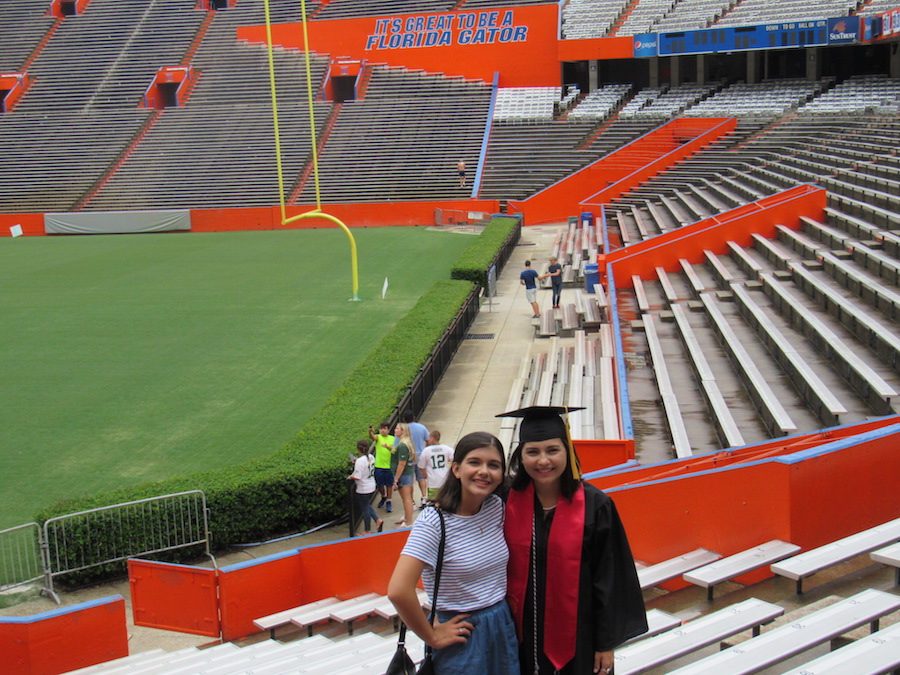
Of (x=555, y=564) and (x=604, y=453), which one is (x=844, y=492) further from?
(x=555, y=564)

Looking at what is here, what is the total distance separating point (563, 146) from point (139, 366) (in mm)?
26064

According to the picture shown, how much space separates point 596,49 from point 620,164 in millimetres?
7310

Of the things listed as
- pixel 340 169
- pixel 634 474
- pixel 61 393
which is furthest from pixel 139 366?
pixel 340 169

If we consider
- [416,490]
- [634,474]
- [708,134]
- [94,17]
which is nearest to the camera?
[634,474]

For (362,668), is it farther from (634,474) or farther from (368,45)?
(368,45)

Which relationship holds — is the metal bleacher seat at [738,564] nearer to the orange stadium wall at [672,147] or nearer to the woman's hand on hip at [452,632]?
the woman's hand on hip at [452,632]

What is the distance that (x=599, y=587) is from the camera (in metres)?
4.03

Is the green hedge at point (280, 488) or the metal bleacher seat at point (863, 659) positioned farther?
the green hedge at point (280, 488)

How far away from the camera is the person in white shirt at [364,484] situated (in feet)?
39.9

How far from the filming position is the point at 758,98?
41.7 metres

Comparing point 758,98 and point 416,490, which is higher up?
point 758,98

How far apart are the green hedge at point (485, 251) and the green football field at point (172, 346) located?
123 cm

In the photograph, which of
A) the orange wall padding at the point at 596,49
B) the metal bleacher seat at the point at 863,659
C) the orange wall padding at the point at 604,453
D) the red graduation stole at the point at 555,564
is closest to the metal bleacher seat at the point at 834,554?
the metal bleacher seat at the point at 863,659

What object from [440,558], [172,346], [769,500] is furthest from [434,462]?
[172,346]
